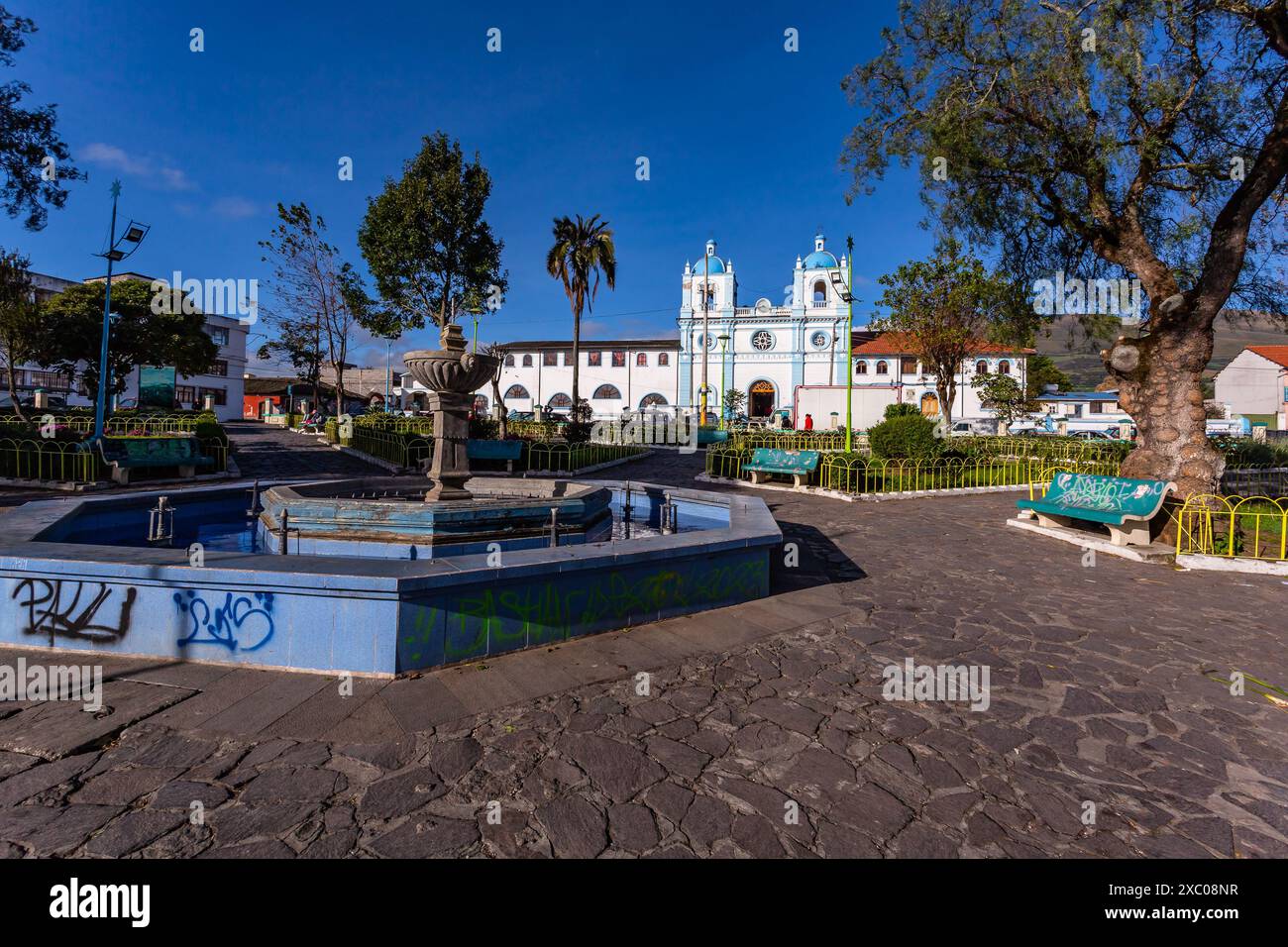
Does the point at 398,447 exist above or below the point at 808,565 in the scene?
above

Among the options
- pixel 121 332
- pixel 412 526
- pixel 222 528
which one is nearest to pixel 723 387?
pixel 121 332

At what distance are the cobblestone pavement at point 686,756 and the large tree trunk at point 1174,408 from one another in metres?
5.68

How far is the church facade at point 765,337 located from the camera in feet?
174

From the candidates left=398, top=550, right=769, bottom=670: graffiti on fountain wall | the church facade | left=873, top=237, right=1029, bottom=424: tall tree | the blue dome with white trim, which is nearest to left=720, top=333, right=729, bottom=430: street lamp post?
the church facade

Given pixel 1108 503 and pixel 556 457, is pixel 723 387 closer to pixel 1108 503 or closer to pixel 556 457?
pixel 556 457

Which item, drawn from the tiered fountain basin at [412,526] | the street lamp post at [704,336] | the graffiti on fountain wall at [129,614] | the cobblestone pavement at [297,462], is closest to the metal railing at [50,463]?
the cobblestone pavement at [297,462]

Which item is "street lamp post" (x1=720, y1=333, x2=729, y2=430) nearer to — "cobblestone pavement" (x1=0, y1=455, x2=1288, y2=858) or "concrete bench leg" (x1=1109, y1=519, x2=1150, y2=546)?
"concrete bench leg" (x1=1109, y1=519, x2=1150, y2=546)

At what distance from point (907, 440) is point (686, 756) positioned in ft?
51.2

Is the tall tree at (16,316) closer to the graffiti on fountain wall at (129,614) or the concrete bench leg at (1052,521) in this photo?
the graffiti on fountain wall at (129,614)

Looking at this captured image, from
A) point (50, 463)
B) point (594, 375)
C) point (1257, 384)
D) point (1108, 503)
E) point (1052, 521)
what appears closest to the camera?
point (1108, 503)

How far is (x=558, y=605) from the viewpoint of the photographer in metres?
4.56
